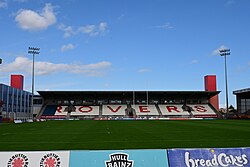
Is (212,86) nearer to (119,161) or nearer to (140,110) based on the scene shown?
(140,110)

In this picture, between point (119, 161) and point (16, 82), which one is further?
point (16, 82)

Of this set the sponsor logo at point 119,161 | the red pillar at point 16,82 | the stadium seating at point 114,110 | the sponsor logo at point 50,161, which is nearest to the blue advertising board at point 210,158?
the sponsor logo at point 119,161

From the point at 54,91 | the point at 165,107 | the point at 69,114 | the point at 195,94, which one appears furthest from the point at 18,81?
the point at 195,94

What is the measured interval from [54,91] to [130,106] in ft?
75.4

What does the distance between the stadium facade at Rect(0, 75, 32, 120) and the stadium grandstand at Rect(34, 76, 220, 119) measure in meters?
6.60

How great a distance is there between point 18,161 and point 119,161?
267 cm

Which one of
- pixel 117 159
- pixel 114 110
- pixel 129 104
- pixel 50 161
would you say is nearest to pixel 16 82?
pixel 114 110

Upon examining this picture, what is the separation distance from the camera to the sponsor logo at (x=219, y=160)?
26.8 feet

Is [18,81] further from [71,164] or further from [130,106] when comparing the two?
[71,164]

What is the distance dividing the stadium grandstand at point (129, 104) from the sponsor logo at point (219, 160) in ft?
239

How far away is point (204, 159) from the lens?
27.0 ft

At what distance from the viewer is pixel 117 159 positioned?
8.00 meters

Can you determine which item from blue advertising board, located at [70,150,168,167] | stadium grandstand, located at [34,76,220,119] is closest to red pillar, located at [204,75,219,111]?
stadium grandstand, located at [34,76,220,119]

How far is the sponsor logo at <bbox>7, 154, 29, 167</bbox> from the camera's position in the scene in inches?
309
